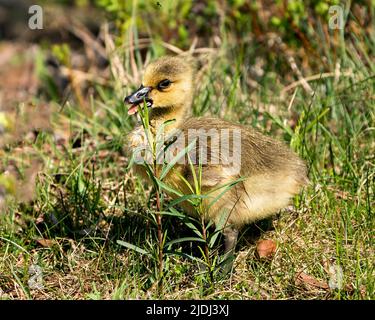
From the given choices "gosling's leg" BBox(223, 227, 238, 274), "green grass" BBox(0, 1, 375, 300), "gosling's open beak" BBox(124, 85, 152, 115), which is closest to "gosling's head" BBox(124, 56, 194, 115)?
"gosling's open beak" BBox(124, 85, 152, 115)

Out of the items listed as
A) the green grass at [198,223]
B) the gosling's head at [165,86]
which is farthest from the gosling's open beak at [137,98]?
the green grass at [198,223]

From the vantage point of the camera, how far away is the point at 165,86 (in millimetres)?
3408

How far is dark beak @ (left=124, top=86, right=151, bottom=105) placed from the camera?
3299mm

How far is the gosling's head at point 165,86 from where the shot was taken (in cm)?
339

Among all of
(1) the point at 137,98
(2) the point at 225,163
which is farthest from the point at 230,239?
(1) the point at 137,98

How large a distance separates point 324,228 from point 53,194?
1445mm

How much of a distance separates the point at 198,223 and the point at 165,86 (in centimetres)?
70

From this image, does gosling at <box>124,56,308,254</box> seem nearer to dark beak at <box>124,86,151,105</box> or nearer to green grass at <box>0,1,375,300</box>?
dark beak at <box>124,86,151,105</box>

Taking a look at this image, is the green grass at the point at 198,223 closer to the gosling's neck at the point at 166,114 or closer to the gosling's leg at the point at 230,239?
the gosling's leg at the point at 230,239

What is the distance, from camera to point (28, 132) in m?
4.52

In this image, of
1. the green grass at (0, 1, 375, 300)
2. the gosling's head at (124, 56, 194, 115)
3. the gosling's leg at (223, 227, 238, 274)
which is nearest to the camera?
the green grass at (0, 1, 375, 300)

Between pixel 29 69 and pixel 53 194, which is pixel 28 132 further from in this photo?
pixel 29 69
